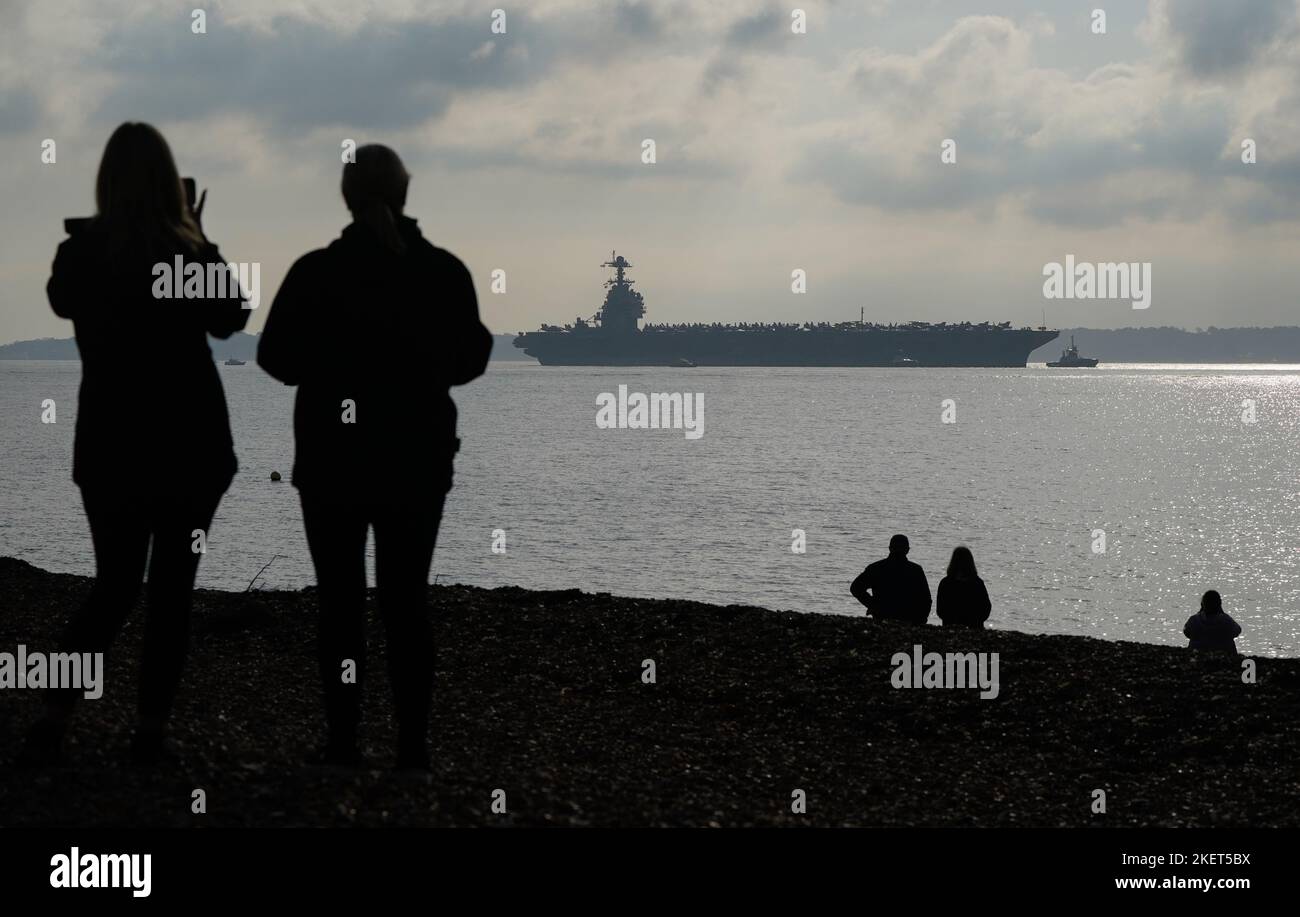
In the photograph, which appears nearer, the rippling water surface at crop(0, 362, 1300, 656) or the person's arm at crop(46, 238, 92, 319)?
the person's arm at crop(46, 238, 92, 319)

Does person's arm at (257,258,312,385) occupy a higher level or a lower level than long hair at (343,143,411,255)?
lower

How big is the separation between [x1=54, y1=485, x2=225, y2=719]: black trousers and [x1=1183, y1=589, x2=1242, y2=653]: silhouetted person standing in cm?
1033

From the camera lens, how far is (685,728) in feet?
26.4

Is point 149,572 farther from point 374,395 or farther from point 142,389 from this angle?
point 374,395

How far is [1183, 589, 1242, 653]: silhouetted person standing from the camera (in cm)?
1312

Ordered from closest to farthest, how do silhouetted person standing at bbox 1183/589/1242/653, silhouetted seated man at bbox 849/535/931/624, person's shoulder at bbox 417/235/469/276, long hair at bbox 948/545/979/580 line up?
person's shoulder at bbox 417/235/469/276 < long hair at bbox 948/545/979/580 < silhouetted seated man at bbox 849/535/931/624 < silhouetted person standing at bbox 1183/589/1242/653

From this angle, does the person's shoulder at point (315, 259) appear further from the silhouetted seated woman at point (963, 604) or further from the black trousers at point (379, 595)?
the silhouetted seated woman at point (963, 604)

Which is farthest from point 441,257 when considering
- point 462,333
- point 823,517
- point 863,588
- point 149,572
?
point 823,517

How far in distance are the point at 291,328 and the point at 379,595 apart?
1.06 m

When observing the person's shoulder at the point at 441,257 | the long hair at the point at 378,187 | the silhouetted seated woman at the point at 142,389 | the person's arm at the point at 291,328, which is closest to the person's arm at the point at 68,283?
the silhouetted seated woman at the point at 142,389

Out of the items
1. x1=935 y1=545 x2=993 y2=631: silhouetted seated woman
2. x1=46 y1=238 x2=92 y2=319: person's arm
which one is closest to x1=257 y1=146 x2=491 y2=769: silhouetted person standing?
x1=46 y1=238 x2=92 y2=319: person's arm

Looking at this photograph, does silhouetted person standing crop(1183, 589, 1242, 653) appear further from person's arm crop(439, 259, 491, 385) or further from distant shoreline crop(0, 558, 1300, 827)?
person's arm crop(439, 259, 491, 385)
